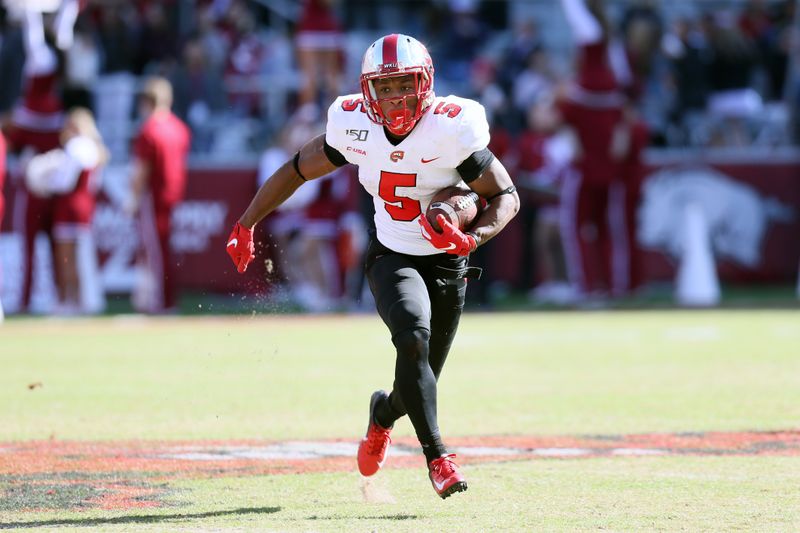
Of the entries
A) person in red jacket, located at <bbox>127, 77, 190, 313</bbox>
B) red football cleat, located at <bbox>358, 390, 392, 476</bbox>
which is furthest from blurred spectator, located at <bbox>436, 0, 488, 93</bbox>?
red football cleat, located at <bbox>358, 390, 392, 476</bbox>

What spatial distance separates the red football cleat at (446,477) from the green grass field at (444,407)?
4.8 inches

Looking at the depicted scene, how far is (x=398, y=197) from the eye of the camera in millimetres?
6855

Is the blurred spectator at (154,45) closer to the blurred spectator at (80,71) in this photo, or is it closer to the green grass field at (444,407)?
the blurred spectator at (80,71)

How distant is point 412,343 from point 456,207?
0.66 m

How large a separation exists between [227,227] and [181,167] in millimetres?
2511

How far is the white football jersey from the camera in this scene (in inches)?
262

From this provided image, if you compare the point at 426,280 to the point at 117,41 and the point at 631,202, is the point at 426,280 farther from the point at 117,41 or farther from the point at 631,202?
the point at 117,41

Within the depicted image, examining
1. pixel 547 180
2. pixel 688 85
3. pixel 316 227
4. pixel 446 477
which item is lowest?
pixel 316 227

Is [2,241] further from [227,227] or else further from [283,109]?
[283,109]

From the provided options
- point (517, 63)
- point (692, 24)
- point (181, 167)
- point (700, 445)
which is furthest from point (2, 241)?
point (700, 445)

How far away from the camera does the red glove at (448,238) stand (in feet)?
20.7

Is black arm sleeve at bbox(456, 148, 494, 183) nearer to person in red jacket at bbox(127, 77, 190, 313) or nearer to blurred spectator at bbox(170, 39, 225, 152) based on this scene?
person in red jacket at bbox(127, 77, 190, 313)

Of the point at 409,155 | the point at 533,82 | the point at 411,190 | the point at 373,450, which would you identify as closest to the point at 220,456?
the point at 373,450

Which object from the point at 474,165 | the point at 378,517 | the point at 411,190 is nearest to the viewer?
the point at 378,517
